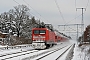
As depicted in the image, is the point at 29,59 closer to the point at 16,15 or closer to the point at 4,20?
the point at 16,15

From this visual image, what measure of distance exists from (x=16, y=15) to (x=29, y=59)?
4689cm

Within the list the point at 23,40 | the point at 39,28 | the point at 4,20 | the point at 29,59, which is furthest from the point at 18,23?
the point at 29,59

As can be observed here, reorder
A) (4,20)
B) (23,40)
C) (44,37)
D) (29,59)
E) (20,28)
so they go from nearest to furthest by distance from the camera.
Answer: (29,59) < (44,37) < (23,40) < (20,28) < (4,20)

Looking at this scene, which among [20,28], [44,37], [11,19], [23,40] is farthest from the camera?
[11,19]

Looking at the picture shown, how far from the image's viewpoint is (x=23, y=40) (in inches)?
2301

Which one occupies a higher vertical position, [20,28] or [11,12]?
[11,12]

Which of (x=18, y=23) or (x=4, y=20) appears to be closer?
(x=18, y=23)

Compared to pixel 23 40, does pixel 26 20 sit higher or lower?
higher

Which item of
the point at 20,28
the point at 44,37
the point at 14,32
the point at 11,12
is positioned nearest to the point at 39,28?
the point at 44,37

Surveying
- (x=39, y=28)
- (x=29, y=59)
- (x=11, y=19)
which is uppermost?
(x=11, y=19)

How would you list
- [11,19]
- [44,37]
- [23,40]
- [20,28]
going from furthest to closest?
[11,19], [20,28], [23,40], [44,37]

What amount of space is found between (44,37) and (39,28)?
1779mm

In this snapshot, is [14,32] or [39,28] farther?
[14,32]

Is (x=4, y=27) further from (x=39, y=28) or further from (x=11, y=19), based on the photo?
(x=39, y=28)
